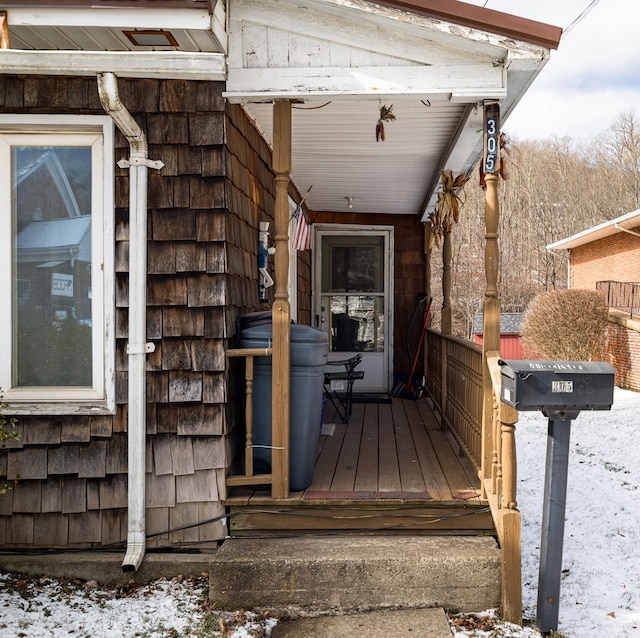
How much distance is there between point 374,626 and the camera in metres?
2.82

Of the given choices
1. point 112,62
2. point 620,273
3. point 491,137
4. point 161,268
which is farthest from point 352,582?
point 620,273

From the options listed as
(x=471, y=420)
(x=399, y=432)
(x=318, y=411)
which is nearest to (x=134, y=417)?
(x=318, y=411)

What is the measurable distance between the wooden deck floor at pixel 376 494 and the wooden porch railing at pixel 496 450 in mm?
131

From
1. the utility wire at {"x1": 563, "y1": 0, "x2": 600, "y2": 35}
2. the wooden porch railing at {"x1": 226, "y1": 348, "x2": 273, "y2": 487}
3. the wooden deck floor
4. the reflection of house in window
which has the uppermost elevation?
the utility wire at {"x1": 563, "y1": 0, "x2": 600, "y2": 35}

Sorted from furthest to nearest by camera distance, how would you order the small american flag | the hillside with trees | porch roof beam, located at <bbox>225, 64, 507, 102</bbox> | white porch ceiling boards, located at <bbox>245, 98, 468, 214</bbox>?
the hillside with trees, the small american flag, white porch ceiling boards, located at <bbox>245, 98, 468, 214</bbox>, porch roof beam, located at <bbox>225, 64, 507, 102</bbox>

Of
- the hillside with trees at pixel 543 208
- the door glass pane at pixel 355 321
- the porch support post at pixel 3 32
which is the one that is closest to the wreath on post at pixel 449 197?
the door glass pane at pixel 355 321

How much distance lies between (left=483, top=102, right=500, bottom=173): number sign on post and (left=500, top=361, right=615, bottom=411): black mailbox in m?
1.09

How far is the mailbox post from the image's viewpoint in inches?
107

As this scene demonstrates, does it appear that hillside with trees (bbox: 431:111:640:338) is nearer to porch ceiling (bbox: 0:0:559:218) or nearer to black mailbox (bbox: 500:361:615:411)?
porch ceiling (bbox: 0:0:559:218)

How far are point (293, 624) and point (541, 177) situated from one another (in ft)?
99.5

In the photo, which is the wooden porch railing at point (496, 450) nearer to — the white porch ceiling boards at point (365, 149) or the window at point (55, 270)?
the white porch ceiling boards at point (365, 149)

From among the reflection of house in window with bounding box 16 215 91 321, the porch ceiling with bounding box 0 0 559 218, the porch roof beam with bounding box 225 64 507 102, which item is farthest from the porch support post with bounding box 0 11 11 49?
the porch roof beam with bounding box 225 64 507 102

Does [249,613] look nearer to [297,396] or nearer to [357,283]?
[297,396]

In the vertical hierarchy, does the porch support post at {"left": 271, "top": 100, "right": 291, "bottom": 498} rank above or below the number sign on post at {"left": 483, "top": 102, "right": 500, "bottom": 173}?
below
